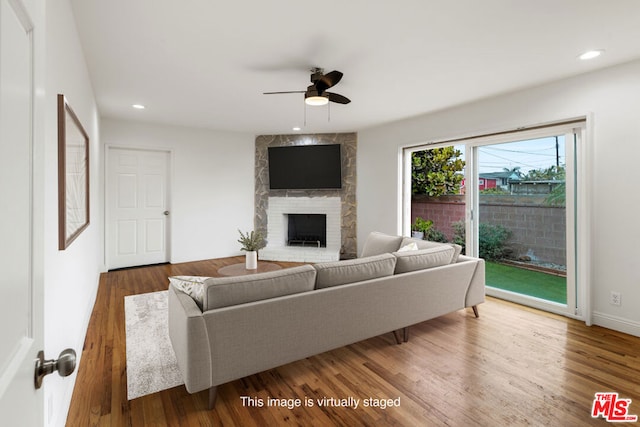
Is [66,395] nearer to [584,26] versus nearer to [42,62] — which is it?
[42,62]

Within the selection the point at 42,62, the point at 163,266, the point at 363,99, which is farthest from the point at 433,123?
the point at 163,266

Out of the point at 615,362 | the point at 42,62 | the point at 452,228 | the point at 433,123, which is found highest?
the point at 433,123

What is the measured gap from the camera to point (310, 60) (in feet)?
9.59

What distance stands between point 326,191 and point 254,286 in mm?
4460

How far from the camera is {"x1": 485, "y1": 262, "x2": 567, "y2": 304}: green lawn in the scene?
3.49 m

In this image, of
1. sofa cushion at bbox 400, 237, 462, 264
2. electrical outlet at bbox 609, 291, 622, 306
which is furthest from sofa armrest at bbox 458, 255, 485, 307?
electrical outlet at bbox 609, 291, 622, 306

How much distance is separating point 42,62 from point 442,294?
2985mm

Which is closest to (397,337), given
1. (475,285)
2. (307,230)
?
(475,285)

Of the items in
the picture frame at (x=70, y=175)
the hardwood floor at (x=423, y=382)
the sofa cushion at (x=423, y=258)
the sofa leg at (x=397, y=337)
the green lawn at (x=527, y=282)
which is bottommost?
the hardwood floor at (x=423, y=382)

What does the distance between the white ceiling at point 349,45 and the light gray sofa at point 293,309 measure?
177cm

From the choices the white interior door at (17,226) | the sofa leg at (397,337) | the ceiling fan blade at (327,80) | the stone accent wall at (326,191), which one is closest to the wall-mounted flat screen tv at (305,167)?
the stone accent wall at (326,191)

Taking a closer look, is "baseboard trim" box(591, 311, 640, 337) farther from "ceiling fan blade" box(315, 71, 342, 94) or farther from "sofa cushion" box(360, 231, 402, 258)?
"ceiling fan blade" box(315, 71, 342, 94)

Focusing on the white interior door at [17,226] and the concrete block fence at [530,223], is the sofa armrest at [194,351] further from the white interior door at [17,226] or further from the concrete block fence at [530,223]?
the concrete block fence at [530,223]

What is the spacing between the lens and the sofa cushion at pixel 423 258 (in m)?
2.69
